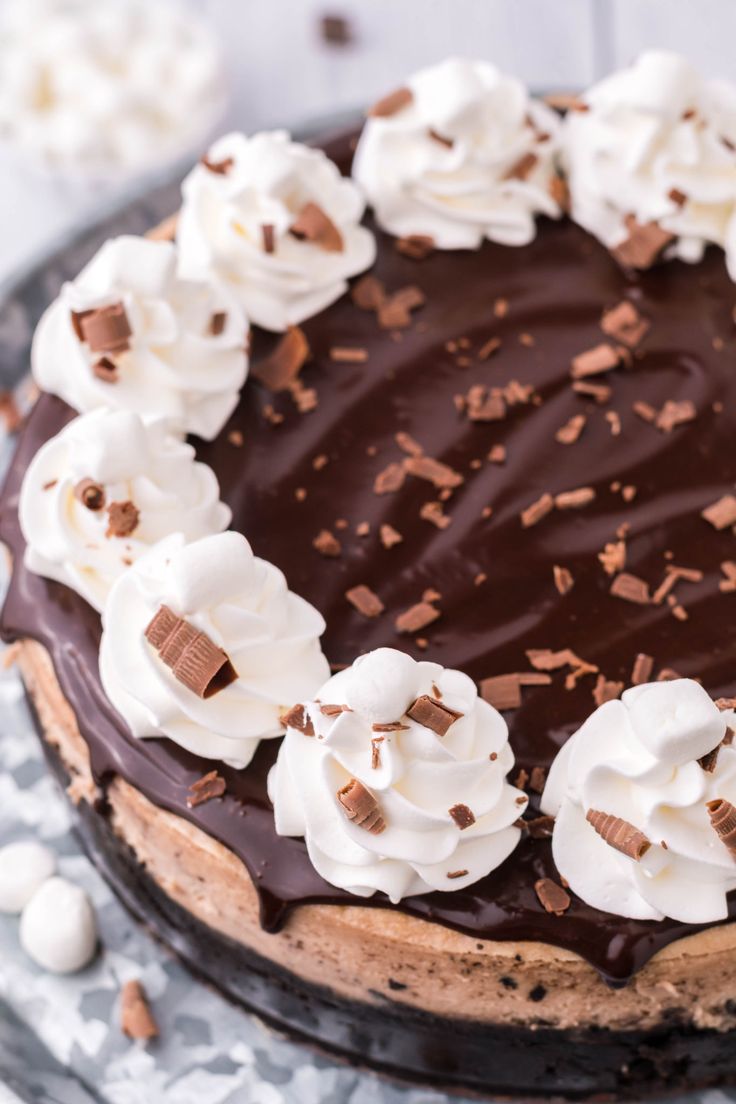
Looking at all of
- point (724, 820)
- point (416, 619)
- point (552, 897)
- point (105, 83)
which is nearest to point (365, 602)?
point (416, 619)

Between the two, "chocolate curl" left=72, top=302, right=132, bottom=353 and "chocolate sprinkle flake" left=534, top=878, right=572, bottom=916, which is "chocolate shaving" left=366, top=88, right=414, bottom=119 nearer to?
"chocolate curl" left=72, top=302, right=132, bottom=353

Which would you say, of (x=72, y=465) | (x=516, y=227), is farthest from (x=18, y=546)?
(x=516, y=227)

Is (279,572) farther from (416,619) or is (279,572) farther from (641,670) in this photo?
(641,670)

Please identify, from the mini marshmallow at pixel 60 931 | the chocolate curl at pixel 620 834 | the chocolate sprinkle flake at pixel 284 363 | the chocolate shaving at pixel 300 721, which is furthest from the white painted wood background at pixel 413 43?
the chocolate curl at pixel 620 834

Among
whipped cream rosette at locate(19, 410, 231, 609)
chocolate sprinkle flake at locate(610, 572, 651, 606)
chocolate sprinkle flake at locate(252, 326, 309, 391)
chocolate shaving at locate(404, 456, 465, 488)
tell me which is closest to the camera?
whipped cream rosette at locate(19, 410, 231, 609)

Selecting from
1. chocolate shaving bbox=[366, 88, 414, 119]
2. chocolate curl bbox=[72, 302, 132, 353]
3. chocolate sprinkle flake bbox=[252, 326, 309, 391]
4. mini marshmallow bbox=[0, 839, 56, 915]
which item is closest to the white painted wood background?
chocolate shaving bbox=[366, 88, 414, 119]

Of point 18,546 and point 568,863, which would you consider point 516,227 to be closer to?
point 18,546

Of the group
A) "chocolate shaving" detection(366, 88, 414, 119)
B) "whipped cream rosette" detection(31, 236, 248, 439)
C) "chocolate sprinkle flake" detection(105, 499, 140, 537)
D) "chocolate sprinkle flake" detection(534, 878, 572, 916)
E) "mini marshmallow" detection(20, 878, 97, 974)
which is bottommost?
"mini marshmallow" detection(20, 878, 97, 974)
